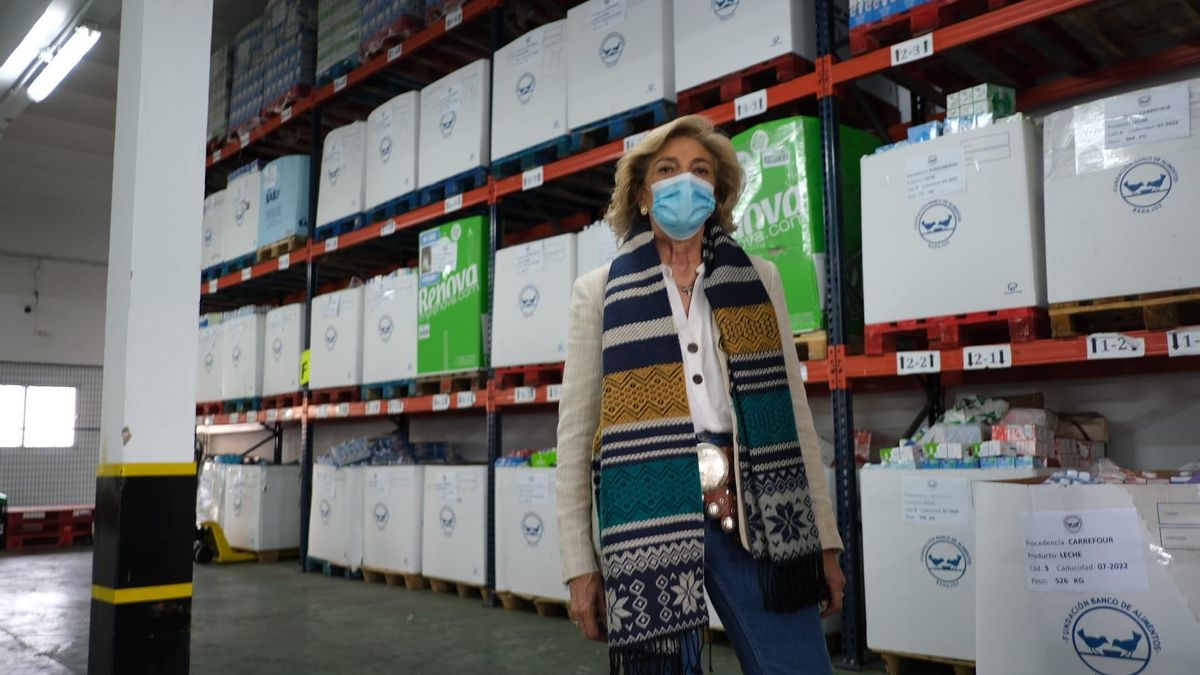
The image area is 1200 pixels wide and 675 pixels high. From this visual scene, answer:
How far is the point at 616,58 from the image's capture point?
5105 millimetres

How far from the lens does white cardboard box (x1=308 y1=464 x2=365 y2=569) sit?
715 centimetres

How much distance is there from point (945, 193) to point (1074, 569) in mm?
1796

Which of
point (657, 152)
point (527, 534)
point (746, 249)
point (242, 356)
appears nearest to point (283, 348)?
point (242, 356)

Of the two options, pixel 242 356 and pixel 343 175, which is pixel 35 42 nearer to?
pixel 343 175

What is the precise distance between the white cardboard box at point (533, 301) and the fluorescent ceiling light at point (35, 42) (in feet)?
12.6

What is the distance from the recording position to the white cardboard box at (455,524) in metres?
5.93

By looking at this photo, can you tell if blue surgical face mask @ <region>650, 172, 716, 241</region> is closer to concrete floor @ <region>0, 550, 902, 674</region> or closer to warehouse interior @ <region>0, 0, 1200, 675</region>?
warehouse interior @ <region>0, 0, 1200, 675</region>

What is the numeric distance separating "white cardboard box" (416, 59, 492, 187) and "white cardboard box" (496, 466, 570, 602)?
7.46 ft

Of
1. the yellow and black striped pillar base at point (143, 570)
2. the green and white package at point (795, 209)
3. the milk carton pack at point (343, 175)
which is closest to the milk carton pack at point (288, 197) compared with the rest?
the milk carton pack at point (343, 175)

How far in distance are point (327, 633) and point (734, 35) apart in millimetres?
4104

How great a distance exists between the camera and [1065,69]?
440 centimetres

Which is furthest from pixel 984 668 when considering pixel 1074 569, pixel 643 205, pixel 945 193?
pixel 945 193

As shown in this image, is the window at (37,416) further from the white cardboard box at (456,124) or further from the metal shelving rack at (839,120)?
the white cardboard box at (456,124)

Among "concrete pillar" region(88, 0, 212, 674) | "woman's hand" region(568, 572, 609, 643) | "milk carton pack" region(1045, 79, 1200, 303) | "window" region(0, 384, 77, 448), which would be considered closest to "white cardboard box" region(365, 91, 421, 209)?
"concrete pillar" region(88, 0, 212, 674)
